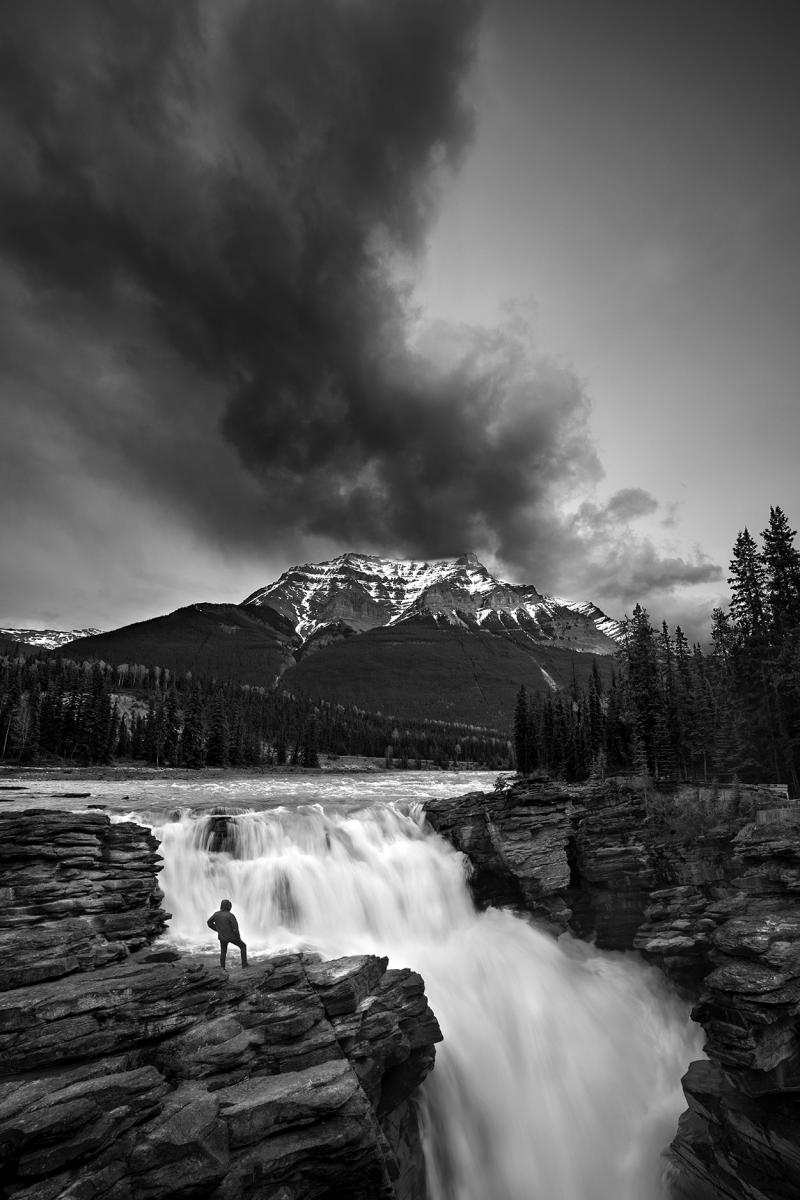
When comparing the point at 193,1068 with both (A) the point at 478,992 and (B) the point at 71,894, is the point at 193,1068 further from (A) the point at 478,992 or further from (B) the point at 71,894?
(A) the point at 478,992

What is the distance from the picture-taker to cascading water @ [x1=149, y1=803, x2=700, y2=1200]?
55.6 feet

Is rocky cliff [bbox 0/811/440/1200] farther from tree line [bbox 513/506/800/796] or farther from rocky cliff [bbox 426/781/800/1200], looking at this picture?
tree line [bbox 513/506/800/796]

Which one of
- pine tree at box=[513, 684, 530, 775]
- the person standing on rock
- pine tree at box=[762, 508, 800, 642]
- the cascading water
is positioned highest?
pine tree at box=[762, 508, 800, 642]

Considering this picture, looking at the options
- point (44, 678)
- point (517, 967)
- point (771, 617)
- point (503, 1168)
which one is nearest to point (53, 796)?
point (517, 967)

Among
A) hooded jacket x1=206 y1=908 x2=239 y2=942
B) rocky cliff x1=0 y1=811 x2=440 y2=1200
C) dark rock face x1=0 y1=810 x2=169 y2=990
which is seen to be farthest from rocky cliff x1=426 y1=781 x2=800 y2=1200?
dark rock face x1=0 y1=810 x2=169 y2=990

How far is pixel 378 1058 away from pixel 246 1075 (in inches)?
175

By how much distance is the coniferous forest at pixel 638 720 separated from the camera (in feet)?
131

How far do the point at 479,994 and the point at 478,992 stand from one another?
0.10 meters

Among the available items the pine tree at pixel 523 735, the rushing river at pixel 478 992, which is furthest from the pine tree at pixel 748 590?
the pine tree at pixel 523 735

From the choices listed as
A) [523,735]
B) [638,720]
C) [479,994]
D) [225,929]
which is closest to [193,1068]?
[225,929]

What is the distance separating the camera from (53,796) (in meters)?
46.8

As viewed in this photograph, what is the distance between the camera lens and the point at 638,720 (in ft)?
188

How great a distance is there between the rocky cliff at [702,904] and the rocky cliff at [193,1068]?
349 inches

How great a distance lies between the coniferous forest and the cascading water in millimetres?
21456
